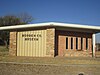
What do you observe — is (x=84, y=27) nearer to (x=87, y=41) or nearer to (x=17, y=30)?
(x=87, y=41)

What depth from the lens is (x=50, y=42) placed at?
21156 millimetres

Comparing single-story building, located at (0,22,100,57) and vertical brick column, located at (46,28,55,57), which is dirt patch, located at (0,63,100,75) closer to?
vertical brick column, located at (46,28,55,57)

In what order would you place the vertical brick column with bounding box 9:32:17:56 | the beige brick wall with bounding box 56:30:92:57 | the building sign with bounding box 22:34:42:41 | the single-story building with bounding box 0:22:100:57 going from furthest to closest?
the vertical brick column with bounding box 9:32:17:56 → the beige brick wall with bounding box 56:30:92:57 → the building sign with bounding box 22:34:42:41 → the single-story building with bounding box 0:22:100:57

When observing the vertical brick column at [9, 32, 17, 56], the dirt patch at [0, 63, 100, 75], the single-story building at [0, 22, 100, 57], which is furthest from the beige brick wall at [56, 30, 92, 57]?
the dirt patch at [0, 63, 100, 75]

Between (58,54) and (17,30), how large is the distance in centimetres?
524

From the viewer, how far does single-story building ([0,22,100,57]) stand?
21.2 meters

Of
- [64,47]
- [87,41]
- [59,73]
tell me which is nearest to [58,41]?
[64,47]

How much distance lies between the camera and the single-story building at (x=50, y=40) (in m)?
21.2

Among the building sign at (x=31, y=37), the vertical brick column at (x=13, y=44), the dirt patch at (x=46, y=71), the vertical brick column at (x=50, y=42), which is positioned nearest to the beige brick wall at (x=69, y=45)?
the vertical brick column at (x=50, y=42)

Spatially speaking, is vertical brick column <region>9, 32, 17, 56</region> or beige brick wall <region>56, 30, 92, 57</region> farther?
vertical brick column <region>9, 32, 17, 56</region>

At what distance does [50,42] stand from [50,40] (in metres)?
0.20

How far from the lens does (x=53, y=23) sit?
20062 millimetres

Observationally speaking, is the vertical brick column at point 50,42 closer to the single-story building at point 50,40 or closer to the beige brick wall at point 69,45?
the single-story building at point 50,40

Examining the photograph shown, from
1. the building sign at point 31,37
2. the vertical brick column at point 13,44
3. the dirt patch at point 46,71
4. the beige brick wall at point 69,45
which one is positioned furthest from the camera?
the vertical brick column at point 13,44
